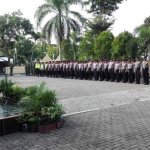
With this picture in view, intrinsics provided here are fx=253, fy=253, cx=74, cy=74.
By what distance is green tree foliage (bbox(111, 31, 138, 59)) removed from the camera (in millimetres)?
19953

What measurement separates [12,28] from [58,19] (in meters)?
10.0

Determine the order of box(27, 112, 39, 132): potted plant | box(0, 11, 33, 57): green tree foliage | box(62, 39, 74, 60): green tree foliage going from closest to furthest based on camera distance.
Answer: box(27, 112, 39, 132): potted plant < box(62, 39, 74, 60): green tree foliage < box(0, 11, 33, 57): green tree foliage

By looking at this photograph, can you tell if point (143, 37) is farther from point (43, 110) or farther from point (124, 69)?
point (43, 110)

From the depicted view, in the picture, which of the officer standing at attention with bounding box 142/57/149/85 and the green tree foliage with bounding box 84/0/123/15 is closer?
the officer standing at attention with bounding box 142/57/149/85

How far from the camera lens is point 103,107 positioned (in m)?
7.91

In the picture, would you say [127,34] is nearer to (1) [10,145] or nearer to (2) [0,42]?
(1) [10,145]

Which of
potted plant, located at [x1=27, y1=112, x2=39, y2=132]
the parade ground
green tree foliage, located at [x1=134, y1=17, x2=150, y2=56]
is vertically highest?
green tree foliage, located at [x1=134, y1=17, x2=150, y2=56]

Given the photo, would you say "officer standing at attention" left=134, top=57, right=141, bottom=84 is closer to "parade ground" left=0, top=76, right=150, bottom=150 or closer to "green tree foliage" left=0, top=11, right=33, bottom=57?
"parade ground" left=0, top=76, right=150, bottom=150

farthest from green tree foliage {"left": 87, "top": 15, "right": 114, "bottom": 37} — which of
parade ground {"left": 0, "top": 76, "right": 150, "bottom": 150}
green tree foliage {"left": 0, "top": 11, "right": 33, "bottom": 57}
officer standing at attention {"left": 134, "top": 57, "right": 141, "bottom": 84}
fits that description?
parade ground {"left": 0, "top": 76, "right": 150, "bottom": 150}

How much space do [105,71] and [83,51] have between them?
782 centimetres

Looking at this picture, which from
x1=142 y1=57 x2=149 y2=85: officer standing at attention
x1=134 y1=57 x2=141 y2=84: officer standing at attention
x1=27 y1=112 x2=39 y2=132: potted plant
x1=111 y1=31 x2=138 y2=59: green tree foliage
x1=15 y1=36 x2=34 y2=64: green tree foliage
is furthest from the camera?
x1=15 y1=36 x2=34 y2=64: green tree foliage

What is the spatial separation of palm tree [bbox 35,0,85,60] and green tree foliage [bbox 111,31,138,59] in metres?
6.69

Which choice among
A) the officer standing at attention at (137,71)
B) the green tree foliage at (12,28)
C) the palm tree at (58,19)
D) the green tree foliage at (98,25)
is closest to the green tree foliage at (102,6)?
the green tree foliage at (98,25)

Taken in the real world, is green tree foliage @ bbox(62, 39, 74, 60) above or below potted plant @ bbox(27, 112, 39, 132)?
above
